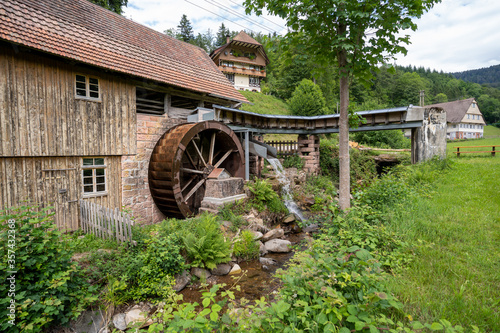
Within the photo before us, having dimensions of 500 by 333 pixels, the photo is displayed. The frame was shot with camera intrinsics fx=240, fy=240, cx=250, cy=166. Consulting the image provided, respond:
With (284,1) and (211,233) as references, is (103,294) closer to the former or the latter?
(211,233)

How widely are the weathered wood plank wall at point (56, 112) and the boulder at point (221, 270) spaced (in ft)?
15.3

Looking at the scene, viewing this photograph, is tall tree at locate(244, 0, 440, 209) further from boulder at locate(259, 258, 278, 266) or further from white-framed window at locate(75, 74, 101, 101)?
white-framed window at locate(75, 74, 101, 101)

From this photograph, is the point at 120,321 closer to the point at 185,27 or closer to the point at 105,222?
the point at 105,222

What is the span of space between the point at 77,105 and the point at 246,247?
5896mm

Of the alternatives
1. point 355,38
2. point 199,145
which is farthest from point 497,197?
point 199,145

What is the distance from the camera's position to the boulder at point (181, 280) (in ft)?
15.6

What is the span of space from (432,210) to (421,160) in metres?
6.46

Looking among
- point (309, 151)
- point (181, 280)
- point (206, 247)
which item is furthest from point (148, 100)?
point (309, 151)

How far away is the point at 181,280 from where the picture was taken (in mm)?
4879

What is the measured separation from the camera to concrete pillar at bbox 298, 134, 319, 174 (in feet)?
45.0

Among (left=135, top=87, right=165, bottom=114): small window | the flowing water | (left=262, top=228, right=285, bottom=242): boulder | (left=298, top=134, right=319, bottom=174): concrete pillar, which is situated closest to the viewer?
(left=262, top=228, right=285, bottom=242): boulder

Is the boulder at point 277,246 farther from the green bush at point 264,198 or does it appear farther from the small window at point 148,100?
the small window at point 148,100

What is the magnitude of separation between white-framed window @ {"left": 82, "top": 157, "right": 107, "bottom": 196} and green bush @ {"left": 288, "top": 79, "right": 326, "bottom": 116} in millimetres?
18592

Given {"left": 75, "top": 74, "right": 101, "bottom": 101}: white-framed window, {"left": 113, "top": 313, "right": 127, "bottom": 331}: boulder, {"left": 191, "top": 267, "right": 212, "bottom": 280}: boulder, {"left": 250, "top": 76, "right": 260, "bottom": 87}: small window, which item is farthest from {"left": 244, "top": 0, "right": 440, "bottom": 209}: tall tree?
{"left": 250, "top": 76, "right": 260, "bottom": 87}: small window
